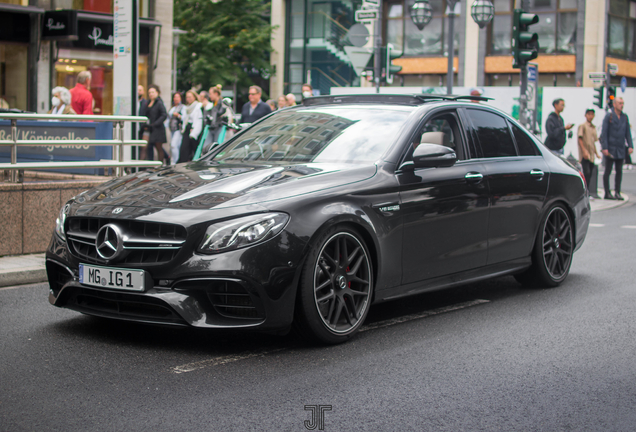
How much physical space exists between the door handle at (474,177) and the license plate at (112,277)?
2.68 metres

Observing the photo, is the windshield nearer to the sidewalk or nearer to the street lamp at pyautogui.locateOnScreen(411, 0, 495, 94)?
the sidewalk

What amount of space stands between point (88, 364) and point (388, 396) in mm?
1707

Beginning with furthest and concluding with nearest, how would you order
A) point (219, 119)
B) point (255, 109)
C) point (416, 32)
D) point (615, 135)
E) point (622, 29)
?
point (416, 32)
point (622, 29)
point (615, 135)
point (219, 119)
point (255, 109)

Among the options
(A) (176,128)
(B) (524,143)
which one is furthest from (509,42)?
(B) (524,143)

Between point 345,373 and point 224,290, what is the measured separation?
2.69ft

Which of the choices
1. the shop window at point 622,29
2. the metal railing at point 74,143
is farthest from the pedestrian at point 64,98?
the shop window at point 622,29

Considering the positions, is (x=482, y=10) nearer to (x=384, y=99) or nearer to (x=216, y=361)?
(x=384, y=99)

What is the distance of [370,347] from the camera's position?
521 cm

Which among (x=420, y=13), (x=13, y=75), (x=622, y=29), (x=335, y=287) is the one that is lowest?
(x=335, y=287)

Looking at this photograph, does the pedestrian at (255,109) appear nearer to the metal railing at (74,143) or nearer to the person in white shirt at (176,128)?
the person in white shirt at (176,128)

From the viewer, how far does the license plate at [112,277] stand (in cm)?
477

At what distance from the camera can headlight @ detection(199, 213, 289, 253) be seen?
4.69 meters

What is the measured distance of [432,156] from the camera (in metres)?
5.78
